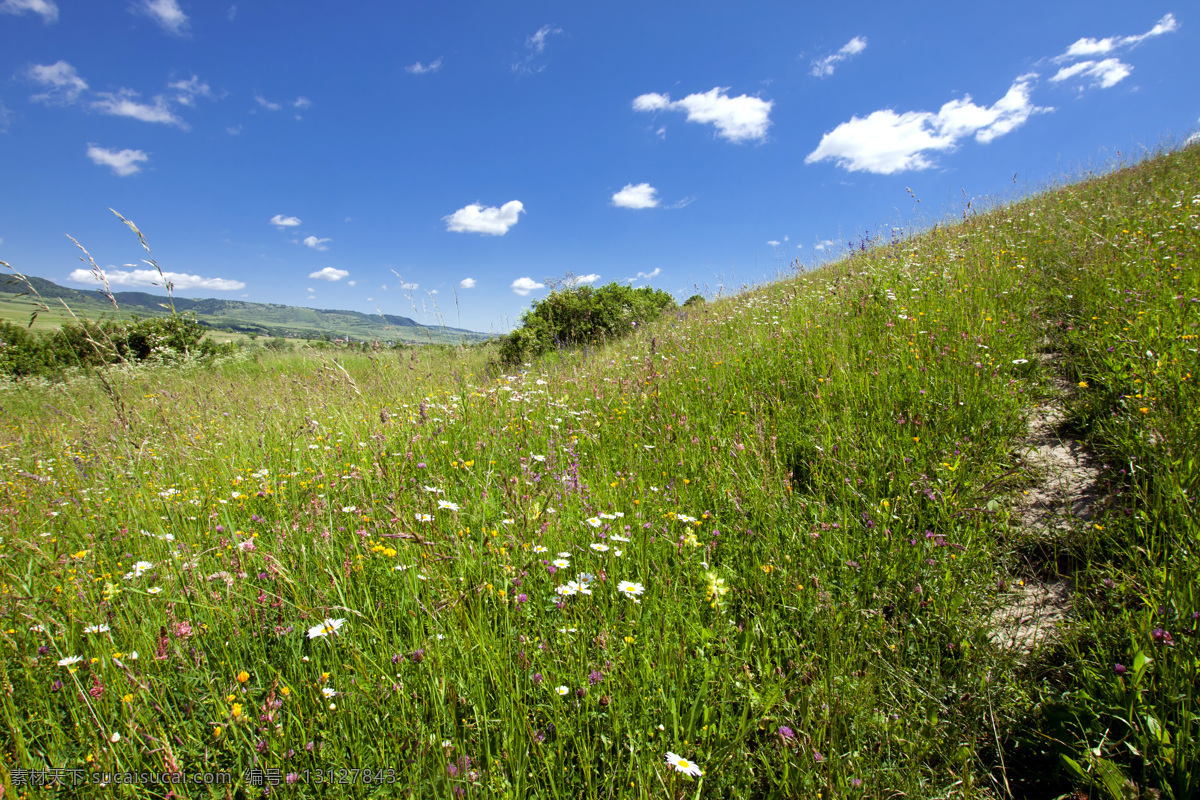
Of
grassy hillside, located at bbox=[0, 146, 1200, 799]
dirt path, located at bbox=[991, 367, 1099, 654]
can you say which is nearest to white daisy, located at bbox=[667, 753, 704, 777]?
grassy hillside, located at bbox=[0, 146, 1200, 799]

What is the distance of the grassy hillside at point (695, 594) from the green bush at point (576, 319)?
7476mm

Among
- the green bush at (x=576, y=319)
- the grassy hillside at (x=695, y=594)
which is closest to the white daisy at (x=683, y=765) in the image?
the grassy hillside at (x=695, y=594)

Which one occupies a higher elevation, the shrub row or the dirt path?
the shrub row

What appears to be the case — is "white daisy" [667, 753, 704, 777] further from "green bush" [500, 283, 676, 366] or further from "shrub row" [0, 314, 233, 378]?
"shrub row" [0, 314, 233, 378]

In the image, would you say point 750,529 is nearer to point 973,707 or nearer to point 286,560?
point 973,707

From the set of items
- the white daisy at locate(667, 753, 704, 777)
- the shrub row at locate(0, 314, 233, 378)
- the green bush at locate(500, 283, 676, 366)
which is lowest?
the white daisy at locate(667, 753, 704, 777)

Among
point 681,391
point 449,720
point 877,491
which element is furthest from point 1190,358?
point 449,720

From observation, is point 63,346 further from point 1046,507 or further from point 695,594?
point 1046,507

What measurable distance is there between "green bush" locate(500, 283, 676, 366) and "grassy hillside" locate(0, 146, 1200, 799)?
7.48 metres

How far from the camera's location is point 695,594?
1909 millimetres

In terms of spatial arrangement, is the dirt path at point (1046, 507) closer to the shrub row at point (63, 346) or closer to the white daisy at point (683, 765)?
the white daisy at point (683, 765)

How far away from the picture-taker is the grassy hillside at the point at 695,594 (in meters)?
1.32

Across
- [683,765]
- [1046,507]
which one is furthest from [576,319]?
[683,765]

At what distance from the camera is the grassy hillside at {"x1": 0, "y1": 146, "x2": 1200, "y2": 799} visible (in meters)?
1.32
